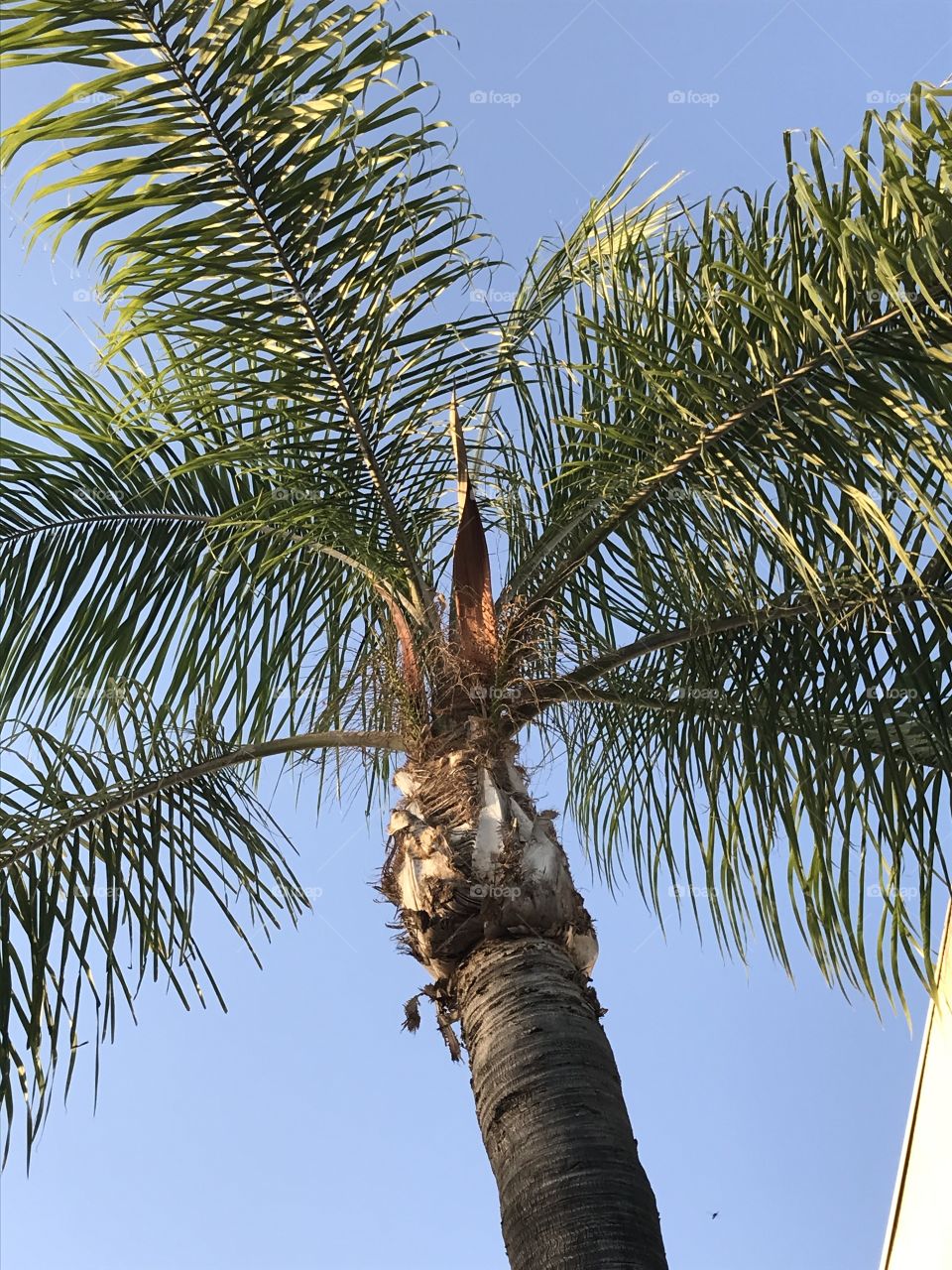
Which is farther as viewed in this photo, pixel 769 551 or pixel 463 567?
pixel 463 567

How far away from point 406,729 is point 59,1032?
123 centimetres

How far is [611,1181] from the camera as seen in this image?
2.70 metres

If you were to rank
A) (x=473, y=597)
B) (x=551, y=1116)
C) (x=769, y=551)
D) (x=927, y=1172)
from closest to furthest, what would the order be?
(x=551, y=1116)
(x=769, y=551)
(x=473, y=597)
(x=927, y=1172)

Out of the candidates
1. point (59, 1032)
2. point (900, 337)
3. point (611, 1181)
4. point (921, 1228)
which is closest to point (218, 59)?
point (900, 337)

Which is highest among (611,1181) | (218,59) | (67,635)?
(218,59)

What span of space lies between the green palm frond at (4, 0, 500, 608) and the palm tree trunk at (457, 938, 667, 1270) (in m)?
1.34

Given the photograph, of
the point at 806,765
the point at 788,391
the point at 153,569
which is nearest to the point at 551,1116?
the point at 806,765

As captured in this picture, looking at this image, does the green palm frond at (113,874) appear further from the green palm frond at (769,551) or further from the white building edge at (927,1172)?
the white building edge at (927,1172)

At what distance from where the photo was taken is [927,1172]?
5.73 m

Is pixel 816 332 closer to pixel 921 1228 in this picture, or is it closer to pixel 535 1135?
pixel 535 1135

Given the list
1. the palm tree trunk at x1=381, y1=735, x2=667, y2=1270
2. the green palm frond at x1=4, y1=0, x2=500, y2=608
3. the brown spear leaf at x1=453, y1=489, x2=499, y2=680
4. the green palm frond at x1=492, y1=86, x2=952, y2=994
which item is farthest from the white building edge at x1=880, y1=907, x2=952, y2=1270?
the green palm frond at x1=4, y1=0, x2=500, y2=608

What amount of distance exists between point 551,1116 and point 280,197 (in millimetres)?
2234

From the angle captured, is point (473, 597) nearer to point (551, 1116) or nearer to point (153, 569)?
point (153, 569)

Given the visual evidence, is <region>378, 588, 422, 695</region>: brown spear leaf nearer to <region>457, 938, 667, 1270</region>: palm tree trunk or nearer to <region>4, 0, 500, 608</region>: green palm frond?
<region>4, 0, 500, 608</region>: green palm frond
